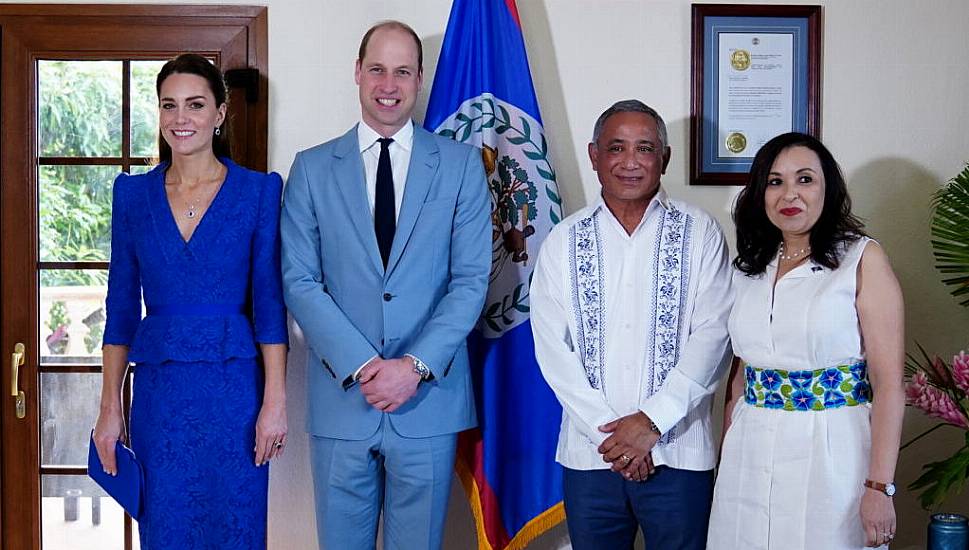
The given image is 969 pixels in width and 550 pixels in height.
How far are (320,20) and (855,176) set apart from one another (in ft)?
6.00

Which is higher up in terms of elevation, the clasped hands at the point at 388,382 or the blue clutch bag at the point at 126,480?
the clasped hands at the point at 388,382

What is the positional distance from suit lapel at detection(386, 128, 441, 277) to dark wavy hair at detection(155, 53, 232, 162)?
1.62 feet

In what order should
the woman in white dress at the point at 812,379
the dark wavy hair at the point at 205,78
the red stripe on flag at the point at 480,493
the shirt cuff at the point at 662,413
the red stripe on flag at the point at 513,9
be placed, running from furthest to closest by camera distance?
the red stripe on flag at the point at 513,9 → the red stripe on flag at the point at 480,493 → the dark wavy hair at the point at 205,78 → the shirt cuff at the point at 662,413 → the woman in white dress at the point at 812,379

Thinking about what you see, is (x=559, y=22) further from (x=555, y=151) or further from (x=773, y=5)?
(x=773, y=5)

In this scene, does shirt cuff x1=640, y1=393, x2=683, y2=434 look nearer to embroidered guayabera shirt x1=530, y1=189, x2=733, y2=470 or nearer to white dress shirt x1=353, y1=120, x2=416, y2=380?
embroidered guayabera shirt x1=530, y1=189, x2=733, y2=470

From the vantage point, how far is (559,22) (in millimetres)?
3084

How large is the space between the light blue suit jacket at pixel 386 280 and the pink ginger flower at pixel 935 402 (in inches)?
47.4

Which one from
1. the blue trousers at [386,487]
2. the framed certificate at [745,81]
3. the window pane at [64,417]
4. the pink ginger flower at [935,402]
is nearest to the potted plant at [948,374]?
the pink ginger flower at [935,402]

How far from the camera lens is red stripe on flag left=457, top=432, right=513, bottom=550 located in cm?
279

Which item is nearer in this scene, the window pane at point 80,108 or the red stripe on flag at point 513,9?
the red stripe on flag at point 513,9

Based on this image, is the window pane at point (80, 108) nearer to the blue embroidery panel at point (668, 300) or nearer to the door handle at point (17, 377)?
the door handle at point (17, 377)

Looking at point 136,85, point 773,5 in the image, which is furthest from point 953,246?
point 136,85

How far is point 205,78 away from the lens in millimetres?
2406

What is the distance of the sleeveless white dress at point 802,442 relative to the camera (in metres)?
2.04
